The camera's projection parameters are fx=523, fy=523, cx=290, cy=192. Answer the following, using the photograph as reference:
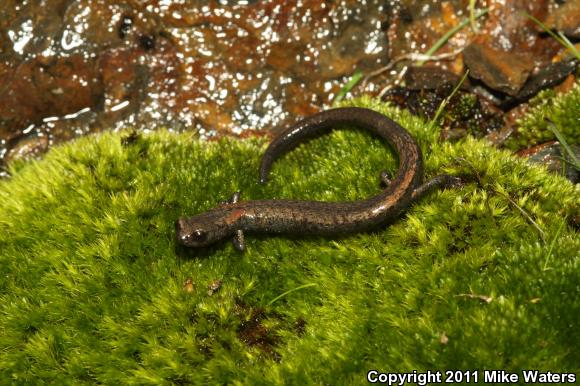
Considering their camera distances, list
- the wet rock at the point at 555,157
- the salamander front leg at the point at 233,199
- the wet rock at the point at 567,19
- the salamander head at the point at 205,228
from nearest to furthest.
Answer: the salamander head at the point at 205,228
the wet rock at the point at 555,157
the salamander front leg at the point at 233,199
the wet rock at the point at 567,19

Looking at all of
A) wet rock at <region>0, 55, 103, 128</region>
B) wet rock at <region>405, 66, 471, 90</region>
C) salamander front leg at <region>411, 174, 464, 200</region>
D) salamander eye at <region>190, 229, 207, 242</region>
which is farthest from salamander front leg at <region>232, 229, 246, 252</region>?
wet rock at <region>0, 55, 103, 128</region>

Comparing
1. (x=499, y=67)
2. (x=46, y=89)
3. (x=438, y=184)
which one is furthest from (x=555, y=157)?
(x=46, y=89)

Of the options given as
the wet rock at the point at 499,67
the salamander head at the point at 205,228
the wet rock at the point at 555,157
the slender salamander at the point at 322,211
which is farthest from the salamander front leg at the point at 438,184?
the wet rock at the point at 499,67

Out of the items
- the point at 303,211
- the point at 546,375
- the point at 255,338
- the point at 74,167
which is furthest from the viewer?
the point at 74,167

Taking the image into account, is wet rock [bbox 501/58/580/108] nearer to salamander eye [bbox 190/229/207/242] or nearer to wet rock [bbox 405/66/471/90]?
wet rock [bbox 405/66/471/90]

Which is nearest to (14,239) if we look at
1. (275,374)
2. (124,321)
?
(124,321)

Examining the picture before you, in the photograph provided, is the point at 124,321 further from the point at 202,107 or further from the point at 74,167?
the point at 202,107

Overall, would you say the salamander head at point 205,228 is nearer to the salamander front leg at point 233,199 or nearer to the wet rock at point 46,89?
the salamander front leg at point 233,199

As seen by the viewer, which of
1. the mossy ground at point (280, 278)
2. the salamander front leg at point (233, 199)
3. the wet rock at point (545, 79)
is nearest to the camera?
the mossy ground at point (280, 278)
